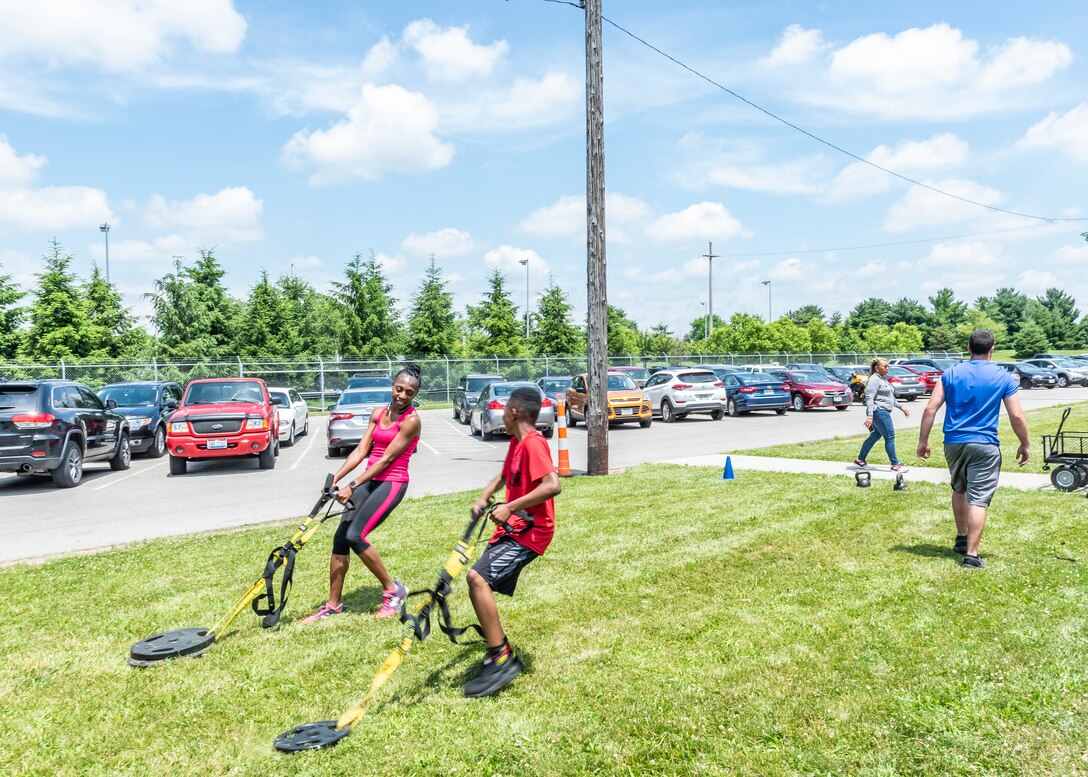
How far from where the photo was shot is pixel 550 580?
6227mm

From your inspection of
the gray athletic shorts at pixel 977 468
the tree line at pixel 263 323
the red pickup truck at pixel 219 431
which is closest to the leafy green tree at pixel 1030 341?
the tree line at pixel 263 323

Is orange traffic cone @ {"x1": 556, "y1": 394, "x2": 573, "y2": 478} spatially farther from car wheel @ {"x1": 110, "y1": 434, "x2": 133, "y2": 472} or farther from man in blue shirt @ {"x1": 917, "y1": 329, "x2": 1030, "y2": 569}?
car wheel @ {"x1": 110, "y1": 434, "x2": 133, "y2": 472}

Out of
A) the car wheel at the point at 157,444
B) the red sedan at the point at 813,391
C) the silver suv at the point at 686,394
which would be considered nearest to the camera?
the car wheel at the point at 157,444

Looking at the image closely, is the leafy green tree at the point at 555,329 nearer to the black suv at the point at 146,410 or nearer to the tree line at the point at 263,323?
the tree line at the point at 263,323

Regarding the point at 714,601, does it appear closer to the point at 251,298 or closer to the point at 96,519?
the point at 96,519

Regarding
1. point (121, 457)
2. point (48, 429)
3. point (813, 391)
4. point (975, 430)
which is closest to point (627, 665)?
point (975, 430)

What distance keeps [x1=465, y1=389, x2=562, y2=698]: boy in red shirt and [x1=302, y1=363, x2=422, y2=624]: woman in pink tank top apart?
3.98 ft

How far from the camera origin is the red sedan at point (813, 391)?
2775cm

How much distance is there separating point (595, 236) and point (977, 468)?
7.25 meters

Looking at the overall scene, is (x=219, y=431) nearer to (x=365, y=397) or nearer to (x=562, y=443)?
(x=365, y=397)

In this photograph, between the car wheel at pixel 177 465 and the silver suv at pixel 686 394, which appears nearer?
the car wheel at pixel 177 465

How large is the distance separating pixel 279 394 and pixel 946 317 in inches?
4287

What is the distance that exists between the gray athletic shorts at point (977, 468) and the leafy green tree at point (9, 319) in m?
39.4

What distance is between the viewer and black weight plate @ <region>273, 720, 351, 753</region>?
3.61m
